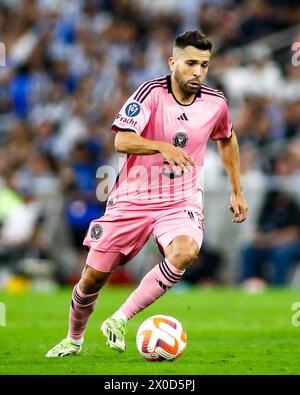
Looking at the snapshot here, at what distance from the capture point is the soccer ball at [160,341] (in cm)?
822

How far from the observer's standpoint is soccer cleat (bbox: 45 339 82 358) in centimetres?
878

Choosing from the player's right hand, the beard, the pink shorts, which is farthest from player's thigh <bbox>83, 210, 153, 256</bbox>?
the beard

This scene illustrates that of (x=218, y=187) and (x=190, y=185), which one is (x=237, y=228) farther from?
(x=190, y=185)

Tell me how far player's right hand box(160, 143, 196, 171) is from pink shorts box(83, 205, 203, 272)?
0.75m

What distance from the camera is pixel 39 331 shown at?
37.1ft

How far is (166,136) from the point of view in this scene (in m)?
8.57

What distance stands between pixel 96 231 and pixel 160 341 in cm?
108
